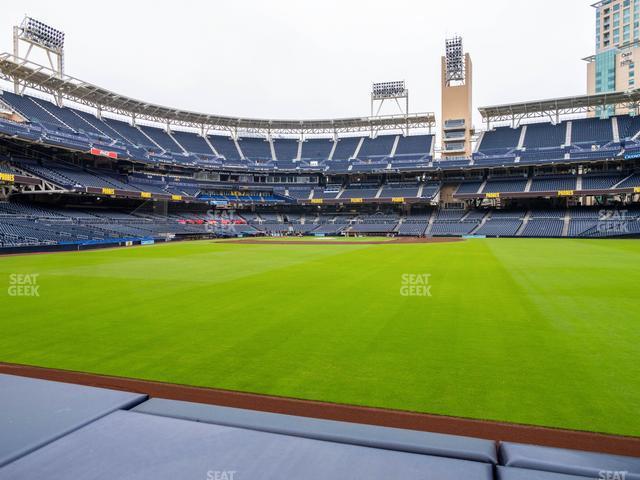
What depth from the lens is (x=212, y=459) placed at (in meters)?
3.56

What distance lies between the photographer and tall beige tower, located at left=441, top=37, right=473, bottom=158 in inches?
3012

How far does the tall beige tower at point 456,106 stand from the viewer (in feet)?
251

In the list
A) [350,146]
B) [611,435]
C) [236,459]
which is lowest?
[611,435]

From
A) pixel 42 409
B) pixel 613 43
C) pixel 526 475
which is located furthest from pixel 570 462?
pixel 613 43

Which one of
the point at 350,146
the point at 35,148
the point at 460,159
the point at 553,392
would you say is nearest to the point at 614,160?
the point at 460,159

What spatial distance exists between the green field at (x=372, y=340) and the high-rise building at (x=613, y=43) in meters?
140

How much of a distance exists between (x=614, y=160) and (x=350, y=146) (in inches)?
1789

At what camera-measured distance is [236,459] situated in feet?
11.6

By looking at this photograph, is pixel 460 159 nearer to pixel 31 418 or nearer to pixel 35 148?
pixel 35 148

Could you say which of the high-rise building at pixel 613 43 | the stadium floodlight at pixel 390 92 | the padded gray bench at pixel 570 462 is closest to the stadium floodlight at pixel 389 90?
the stadium floodlight at pixel 390 92

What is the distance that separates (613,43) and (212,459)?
169782mm

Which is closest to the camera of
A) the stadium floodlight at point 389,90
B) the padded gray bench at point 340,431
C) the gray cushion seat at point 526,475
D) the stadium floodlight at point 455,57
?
the gray cushion seat at point 526,475

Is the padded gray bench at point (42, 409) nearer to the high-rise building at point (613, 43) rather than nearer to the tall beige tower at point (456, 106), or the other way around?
the tall beige tower at point (456, 106)

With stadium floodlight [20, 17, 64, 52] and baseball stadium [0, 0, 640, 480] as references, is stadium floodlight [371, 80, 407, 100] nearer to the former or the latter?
stadium floodlight [20, 17, 64, 52]
